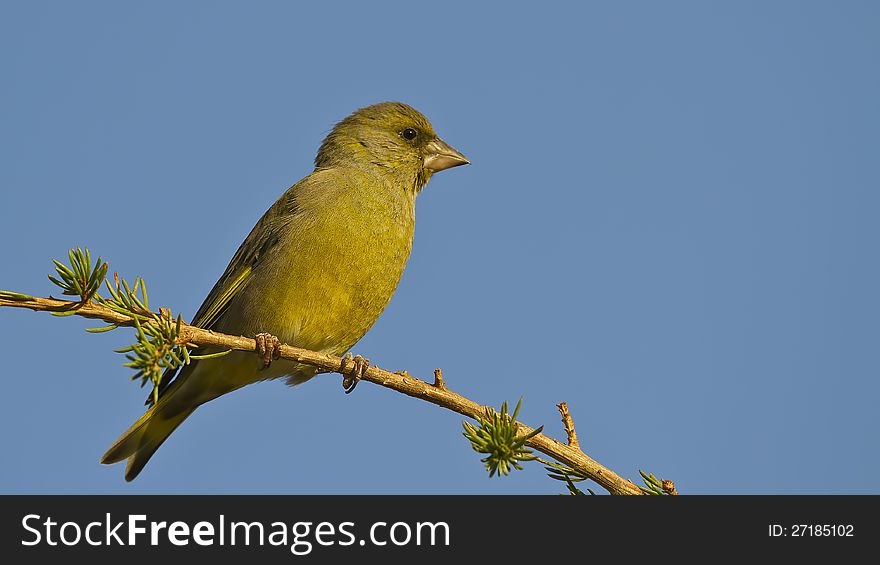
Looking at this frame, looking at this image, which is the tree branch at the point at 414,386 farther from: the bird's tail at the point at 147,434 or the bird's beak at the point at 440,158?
the bird's beak at the point at 440,158

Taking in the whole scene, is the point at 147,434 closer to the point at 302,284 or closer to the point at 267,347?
the point at 302,284

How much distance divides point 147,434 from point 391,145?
261cm

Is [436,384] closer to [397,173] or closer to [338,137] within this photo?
[397,173]

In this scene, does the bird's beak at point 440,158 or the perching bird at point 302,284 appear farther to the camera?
the bird's beak at point 440,158

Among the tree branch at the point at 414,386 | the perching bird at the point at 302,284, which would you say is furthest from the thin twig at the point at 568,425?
the perching bird at the point at 302,284

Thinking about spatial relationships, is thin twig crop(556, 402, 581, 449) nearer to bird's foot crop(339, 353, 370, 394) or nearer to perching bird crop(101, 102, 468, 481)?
bird's foot crop(339, 353, 370, 394)

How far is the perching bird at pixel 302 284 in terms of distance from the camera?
538 cm

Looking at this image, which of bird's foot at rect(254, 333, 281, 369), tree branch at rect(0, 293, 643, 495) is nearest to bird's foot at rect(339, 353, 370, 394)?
bird's foot at rect(254, 333, 281, 369)

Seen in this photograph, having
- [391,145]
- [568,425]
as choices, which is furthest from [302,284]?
[568,425]

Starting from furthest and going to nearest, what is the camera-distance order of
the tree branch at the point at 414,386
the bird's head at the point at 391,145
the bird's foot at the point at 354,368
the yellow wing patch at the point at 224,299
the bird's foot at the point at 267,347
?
the bird's head at the point at 391,145, the yellow wing patch at the point at 224,299, the bird's foot at the point at 354,368, the bird's foot at the point at 267,347, the tree branch at the point at 414,386

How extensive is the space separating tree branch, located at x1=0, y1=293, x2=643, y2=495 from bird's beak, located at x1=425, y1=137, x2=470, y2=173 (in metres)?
3.10

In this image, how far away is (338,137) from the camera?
6.87m
